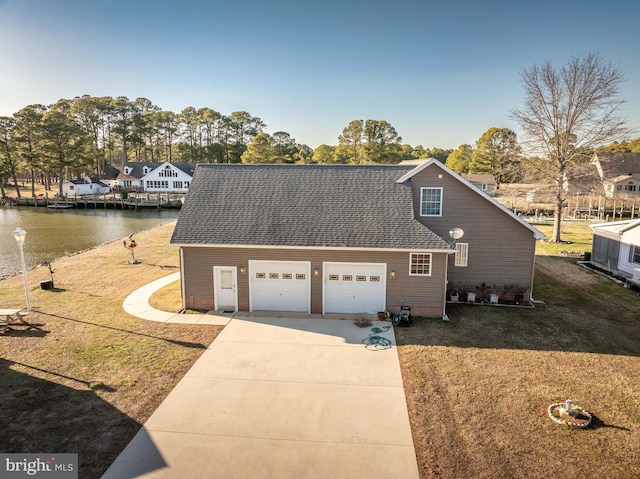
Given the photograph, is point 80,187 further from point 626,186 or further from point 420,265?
point 626,186

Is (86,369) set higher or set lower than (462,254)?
lower

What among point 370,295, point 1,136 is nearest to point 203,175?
point 370,295

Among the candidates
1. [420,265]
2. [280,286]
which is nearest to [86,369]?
[280,286]

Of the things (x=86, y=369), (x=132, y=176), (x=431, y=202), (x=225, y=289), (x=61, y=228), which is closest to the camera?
(x=86, y=369)

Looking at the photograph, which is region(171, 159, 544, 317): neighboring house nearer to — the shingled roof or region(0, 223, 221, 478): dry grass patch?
the shingled roof

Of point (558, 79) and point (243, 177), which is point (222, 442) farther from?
point (558, 79)

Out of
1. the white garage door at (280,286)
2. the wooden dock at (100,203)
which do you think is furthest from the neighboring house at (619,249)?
the wooden dock at (100,203)
